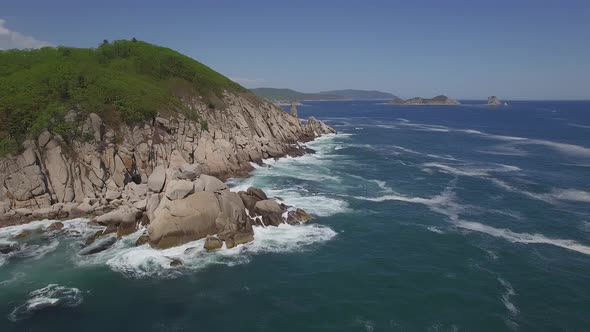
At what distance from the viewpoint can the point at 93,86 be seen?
199 feet

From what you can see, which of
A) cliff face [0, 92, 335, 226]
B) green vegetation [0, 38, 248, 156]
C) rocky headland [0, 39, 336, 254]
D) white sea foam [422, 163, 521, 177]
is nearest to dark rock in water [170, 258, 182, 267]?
rocky headland [0, 39, 336, 254]

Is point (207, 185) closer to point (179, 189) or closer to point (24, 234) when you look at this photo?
point (179, 189)

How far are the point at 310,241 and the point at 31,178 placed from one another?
34.4m

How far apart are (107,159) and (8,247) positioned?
57.2ft

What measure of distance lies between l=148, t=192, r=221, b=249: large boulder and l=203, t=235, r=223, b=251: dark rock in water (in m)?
1.76

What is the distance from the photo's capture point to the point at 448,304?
97.7 feet

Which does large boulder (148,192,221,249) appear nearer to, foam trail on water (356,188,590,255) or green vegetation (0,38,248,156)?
green vegetation (0,38,248,156)

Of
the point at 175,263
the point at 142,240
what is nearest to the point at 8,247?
the point at 142,240

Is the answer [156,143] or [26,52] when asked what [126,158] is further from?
[26,52]

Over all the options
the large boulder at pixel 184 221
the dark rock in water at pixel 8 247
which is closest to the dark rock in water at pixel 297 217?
the large boulder at pixel 184 221

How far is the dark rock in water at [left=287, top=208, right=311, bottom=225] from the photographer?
46.0 metres

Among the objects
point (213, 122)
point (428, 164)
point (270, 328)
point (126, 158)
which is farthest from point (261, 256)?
point (428, 164)

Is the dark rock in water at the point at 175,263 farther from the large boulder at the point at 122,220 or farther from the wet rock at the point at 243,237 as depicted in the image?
the large boulder at the point at 122,220

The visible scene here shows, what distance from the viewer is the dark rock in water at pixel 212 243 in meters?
38.6
